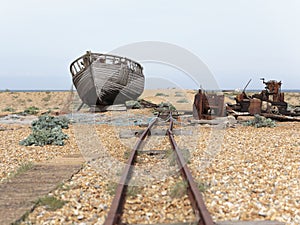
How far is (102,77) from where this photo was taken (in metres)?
21.5

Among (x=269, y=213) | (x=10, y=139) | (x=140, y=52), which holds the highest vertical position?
(x=140, y=52)

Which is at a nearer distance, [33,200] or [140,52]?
[33,200]

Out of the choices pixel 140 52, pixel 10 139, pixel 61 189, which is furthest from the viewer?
pixel 140 52

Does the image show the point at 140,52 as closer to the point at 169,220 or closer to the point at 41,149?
the point at 41,149

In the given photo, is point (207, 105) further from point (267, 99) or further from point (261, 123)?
point (267, 99)

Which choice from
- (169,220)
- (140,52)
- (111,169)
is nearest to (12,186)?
(111,169)

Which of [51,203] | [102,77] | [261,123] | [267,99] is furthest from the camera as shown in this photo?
[102,77]

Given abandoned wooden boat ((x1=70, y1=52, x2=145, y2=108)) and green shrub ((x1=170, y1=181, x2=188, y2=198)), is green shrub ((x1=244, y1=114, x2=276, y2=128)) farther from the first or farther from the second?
abandoned wooden boat ((x1=70, y1=52, x2=145, y2=108))

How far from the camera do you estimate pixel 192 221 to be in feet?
10.6

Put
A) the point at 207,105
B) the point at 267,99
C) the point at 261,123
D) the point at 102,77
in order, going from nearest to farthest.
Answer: the point at 261,123
the point at 207,105
the point at 267,99
the point at 102,77

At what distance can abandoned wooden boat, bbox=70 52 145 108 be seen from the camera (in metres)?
21.4

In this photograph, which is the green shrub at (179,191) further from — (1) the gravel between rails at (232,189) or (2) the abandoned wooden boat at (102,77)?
(2) the abandoned wooden boat at (102,77)

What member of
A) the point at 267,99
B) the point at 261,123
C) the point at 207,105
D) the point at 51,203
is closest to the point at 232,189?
the point at 51,203

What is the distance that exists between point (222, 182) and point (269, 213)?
114 cm
